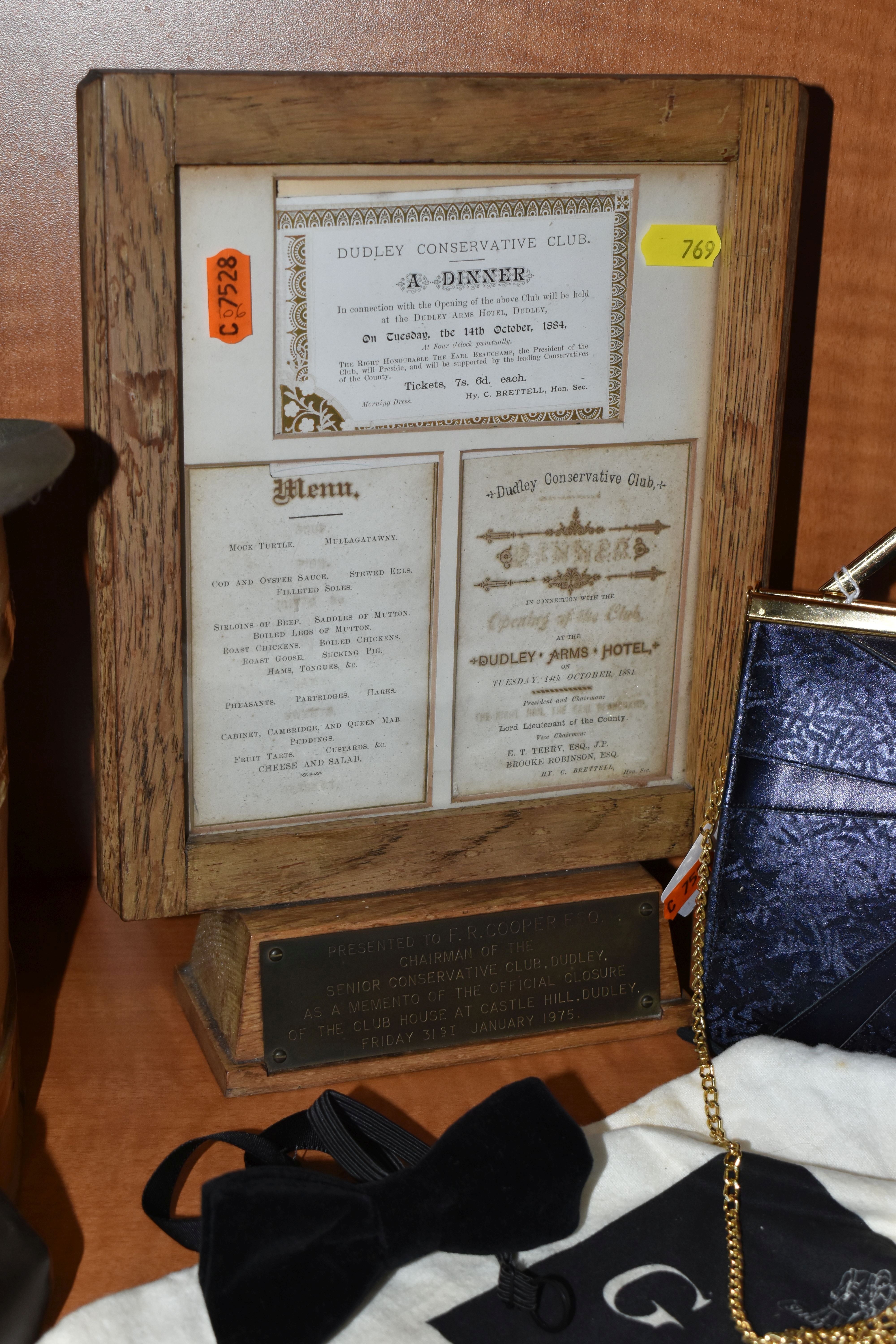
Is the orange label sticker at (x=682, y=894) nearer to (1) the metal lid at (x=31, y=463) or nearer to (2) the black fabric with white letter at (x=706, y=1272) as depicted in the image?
(2) the black fabric with white letter at (x=706, y=1272)

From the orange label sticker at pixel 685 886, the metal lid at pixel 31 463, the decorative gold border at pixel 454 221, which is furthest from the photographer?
the orange label sticker at pixel 685 886

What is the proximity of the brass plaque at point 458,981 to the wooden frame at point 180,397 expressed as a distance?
26 millimetres

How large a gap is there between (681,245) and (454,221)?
0.36 feet

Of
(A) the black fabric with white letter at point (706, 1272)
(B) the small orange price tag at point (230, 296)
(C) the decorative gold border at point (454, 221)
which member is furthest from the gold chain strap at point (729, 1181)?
(B) the small orange price tag at point (230, 296)

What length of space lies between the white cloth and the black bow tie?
0.7 inches

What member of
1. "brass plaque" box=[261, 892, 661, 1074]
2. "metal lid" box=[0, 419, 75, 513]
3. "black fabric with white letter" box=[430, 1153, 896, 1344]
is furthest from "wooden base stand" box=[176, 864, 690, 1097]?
"metal lid" box=[0, 419, 75, 513]

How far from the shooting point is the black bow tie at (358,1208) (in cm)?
47

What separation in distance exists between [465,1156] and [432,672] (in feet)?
0.73

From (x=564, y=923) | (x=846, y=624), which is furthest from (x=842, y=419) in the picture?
(x=564, y=923)

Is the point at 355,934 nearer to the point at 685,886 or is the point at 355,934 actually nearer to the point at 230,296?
the point at 685,886

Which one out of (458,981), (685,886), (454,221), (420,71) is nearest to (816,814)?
(685,886)

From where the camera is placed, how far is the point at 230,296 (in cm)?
55

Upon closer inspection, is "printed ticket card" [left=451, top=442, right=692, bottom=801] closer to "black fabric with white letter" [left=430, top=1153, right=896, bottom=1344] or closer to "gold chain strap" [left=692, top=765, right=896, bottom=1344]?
"gold chain strap" [left=692, top=765, right=896, bottom=1344]

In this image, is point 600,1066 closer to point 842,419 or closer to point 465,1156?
point 465,1156
